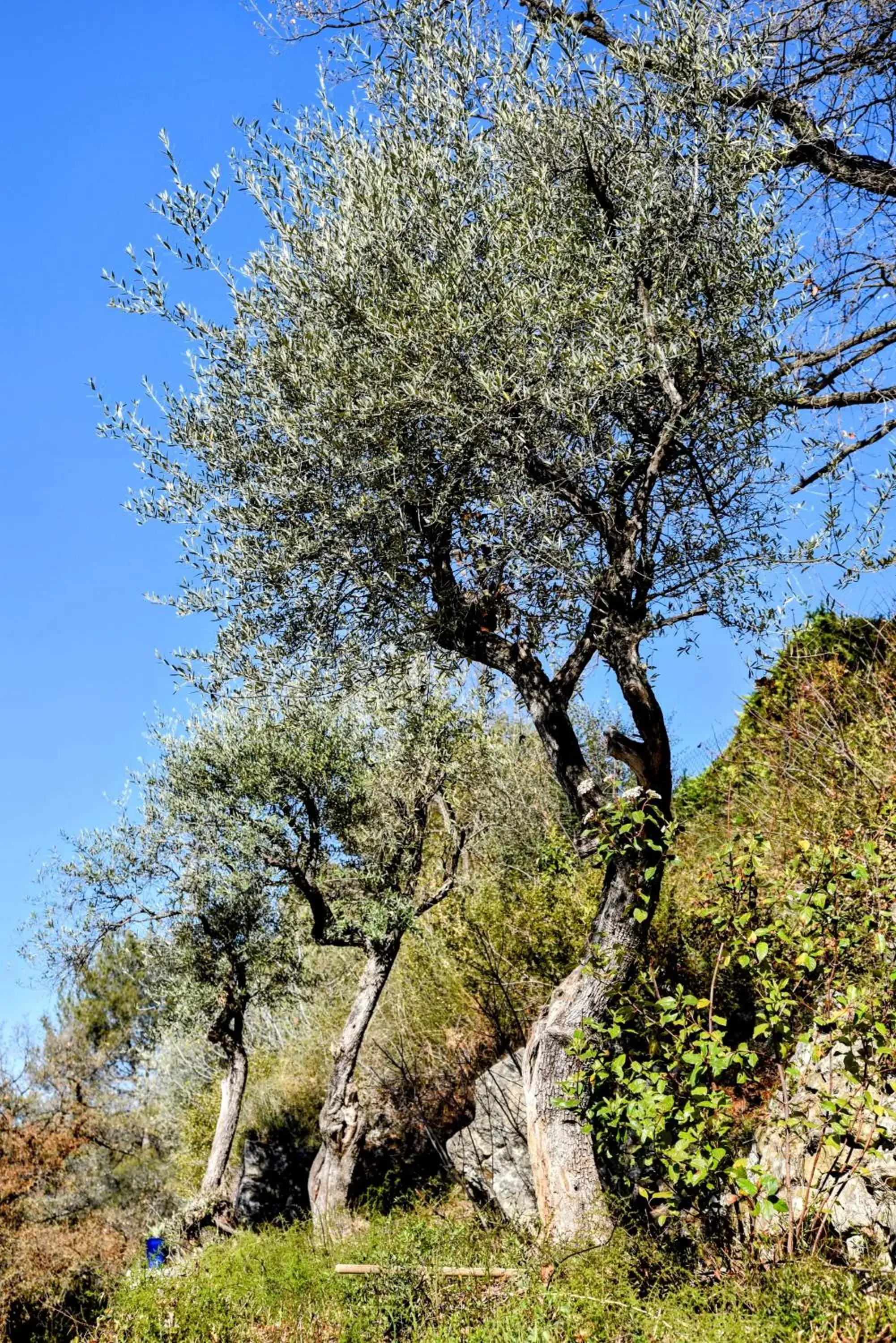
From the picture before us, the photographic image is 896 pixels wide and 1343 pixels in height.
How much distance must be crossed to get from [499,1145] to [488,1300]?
380 cm

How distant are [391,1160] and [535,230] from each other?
44.2ft

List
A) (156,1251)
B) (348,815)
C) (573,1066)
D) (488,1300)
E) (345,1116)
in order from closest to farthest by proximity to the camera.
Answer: (488,1300) < (573,1066) < (345,1116) < (156,1251) < (348,815)

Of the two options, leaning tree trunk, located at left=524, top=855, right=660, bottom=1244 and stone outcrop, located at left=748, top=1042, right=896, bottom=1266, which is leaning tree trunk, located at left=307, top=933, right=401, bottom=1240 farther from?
stone outcrop, located at left=748, top=1042, right=896, bottom=1266

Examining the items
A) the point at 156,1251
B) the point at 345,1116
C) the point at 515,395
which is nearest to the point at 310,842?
the point at 345,1116

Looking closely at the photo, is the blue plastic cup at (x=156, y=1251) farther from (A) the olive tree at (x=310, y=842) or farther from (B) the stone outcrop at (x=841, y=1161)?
(B) the stone outcrop at (x=841, y=1161)

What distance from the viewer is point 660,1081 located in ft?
18.8

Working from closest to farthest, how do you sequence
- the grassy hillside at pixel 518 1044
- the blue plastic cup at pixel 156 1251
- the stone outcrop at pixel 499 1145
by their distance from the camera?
the grassy hillside at pixel 518 1044
the stone outcrop at pixel 499 1145
the blue plastic cup at pixel 156 1251

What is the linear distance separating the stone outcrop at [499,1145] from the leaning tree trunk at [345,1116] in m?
2.57

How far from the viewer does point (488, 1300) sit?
604cm

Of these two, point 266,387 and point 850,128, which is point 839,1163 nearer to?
point 266,387

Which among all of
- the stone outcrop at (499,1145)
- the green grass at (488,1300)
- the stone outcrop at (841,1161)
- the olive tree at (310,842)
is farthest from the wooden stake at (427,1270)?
the olive tree at (310,842)

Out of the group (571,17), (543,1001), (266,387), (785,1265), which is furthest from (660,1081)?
(571,17)

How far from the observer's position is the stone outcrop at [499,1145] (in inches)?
367

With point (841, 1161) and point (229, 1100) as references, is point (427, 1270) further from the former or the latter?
point (229, 1100)
